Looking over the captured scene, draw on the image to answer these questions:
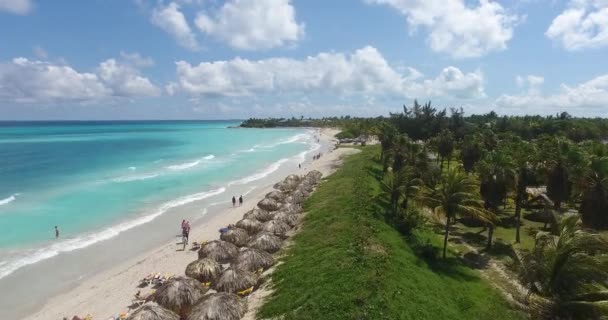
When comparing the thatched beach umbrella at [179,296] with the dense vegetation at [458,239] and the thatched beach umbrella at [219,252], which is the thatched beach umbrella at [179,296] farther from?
the thatched beach umbrella at [219,252]

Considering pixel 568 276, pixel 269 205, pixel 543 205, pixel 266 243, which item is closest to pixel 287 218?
pixel 269 205

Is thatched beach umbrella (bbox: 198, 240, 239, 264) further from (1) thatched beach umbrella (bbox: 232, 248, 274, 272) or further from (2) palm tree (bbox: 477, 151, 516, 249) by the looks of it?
(2) palm tree (bbox: 477, 151, 516, 249)

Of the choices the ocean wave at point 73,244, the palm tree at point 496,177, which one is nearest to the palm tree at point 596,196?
the palm tree at point 496,177

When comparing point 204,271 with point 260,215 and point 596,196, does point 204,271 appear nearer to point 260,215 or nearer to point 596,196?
point 260,215

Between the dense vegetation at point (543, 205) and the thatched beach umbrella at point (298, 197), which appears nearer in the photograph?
the dense vegetation at point (543, 205)

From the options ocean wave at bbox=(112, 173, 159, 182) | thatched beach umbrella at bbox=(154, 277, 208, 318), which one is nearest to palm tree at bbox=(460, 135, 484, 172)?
thatched beach umbrella at bbox=(154, 277, 208, 318)

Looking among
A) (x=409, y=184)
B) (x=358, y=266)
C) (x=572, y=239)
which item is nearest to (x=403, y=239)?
(x=409, y=184)
